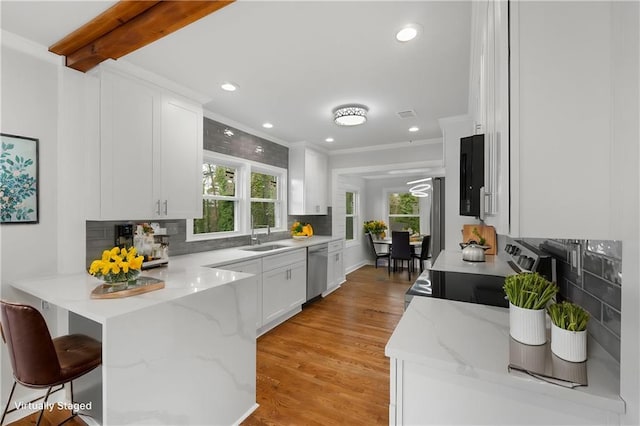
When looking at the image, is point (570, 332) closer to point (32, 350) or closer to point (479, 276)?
point (479, 276)

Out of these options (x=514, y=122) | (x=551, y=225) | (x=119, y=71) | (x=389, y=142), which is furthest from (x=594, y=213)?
(x=389, y=142)

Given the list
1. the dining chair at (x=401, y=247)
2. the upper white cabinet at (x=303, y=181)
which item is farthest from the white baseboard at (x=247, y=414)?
the dining chair at (x=401, y=247)

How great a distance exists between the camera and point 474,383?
36.8 inches

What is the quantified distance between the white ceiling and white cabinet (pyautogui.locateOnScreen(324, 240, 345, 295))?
7.74 ft

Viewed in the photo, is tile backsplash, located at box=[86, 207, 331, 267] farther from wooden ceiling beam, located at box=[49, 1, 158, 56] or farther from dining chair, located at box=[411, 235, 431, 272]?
dining chair, located at box=[411, 235, 431, 272]

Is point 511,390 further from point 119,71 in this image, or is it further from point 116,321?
point 119,71

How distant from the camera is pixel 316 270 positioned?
4.25 meters

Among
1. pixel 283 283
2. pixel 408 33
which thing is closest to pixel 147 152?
pixel 283 283

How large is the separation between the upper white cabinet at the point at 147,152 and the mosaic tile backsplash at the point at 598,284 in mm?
2724

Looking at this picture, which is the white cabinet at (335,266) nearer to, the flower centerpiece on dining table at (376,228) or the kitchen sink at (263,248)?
the kitchen sink at (263,248)

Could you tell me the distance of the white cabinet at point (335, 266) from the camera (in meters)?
4.72

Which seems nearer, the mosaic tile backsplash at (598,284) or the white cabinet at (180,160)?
the mosaic tile backsplash at (598,284)

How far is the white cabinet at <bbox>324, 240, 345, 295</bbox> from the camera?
4719 millimetres

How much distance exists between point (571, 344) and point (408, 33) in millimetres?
1823
